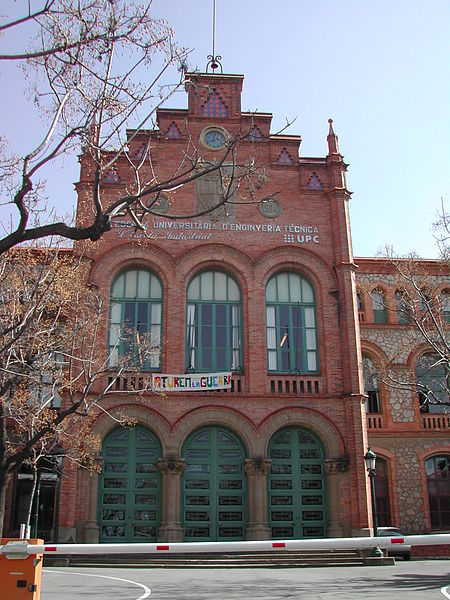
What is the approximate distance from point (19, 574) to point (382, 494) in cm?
2303

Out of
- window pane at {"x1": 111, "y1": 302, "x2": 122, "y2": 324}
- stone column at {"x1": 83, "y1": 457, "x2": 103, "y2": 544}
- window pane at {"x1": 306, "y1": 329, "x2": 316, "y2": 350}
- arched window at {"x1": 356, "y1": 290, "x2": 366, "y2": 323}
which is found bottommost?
stone column at {"x1": 83, "y1": 457, "x2": 103, "y2": 544}

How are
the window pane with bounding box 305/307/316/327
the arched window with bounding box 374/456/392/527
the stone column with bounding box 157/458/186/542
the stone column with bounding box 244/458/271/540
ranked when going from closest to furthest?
the stone column with bounding box 157/458/186/542
the stone column with bounding box 244/458/271/540
the window pane with bounding box 305/307/316/327
the arched window with bounding box 374/456/392/527

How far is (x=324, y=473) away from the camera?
23.1m

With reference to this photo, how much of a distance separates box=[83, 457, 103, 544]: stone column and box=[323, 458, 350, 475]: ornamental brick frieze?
7712 mm

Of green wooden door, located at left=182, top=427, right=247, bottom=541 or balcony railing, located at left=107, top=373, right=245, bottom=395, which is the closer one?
green wooden door, located at left=182, top=427, right=247, bottom=541

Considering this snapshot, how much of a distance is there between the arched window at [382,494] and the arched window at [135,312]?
465 inches

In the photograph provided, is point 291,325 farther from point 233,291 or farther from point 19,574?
point 19,574

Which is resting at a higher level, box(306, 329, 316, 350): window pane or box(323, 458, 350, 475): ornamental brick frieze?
box(306, 329, 316, 350): window pane

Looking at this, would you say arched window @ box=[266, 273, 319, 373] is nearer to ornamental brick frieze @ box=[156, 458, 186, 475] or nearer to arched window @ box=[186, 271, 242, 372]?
arched window @ box=[186, 271, 242, 372]

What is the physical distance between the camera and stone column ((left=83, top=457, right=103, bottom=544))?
21297 mm

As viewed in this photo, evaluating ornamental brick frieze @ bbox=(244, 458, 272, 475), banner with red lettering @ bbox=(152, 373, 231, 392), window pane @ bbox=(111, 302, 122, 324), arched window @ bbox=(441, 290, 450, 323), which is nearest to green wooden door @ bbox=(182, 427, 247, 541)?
ornamental brick frieze @ bbox=(244, 458, 272, 475)

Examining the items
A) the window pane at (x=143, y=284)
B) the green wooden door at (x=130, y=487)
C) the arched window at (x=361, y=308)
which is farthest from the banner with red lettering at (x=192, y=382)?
the arched window at (x=361, y=308)

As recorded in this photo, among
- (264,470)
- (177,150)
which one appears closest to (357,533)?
(264,470)

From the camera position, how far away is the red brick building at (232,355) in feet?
73.2
